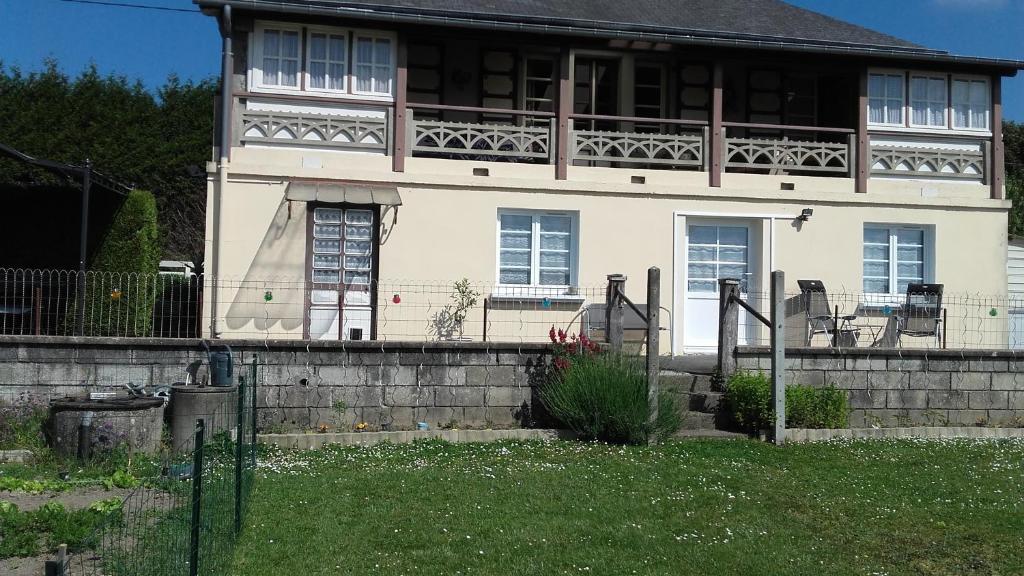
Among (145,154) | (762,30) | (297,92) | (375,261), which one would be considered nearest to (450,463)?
(375,261)

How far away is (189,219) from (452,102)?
42.0 ft

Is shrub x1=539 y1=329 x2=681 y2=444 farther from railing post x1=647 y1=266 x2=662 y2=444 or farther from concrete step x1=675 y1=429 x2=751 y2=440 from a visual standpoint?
concrete step x1=675 y1=429 x2=751 y2=440

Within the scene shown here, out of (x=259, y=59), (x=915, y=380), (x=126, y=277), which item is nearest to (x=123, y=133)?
(x=259, y=59)

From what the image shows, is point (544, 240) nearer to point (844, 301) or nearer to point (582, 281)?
point (582, 281)

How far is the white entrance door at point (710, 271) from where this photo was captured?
14.8 m

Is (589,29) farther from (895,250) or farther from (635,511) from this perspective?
(635,511)

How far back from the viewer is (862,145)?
15.1m

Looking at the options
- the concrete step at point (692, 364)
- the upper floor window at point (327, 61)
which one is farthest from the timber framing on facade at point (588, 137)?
the concrete step at point (692, 364)

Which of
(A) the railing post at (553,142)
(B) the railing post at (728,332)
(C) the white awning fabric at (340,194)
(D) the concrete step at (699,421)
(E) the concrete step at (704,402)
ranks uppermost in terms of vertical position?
(A) the railing post at (553,142)

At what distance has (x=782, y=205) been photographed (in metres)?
14.9

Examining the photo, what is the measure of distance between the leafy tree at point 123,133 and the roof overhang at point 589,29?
31.7 feet

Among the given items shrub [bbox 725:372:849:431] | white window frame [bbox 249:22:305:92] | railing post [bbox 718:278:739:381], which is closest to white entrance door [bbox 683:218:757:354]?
railing post [bbox 718:278:739:381]

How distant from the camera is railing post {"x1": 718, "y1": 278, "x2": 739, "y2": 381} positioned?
1112 centimetres

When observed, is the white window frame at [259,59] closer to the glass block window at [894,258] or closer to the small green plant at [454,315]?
the small green plant at [454,315]
